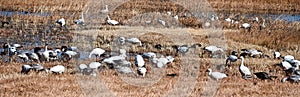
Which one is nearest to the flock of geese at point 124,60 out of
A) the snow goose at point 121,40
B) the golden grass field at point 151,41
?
the golden grass field at point 151,41

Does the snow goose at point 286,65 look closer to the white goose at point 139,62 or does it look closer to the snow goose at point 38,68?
the white goose at point 139,62

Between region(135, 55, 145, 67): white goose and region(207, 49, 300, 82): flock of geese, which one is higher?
region(135, 55, 145, 67): white goose

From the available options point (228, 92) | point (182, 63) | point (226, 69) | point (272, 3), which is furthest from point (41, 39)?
point (272, 3)

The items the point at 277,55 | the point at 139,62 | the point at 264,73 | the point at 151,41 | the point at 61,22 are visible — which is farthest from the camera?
the point at 61,22

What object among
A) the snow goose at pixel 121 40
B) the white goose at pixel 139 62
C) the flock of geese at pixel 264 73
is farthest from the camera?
the snow goose at pixel 121 40

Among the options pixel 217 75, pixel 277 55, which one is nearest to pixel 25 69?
pixel 217 75

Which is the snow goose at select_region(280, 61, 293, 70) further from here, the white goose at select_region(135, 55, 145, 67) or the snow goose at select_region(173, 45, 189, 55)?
the white goose at select_region(135, 55, 145, 67)

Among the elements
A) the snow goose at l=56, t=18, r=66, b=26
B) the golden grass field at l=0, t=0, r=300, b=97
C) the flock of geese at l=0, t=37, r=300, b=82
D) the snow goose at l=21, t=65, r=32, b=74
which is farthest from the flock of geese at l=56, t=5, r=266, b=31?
the snow goose at l=21, t=65, r=32, b=74

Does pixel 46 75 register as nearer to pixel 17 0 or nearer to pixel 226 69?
pixel 226 69

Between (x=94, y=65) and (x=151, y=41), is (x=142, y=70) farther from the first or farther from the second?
(x=151, y=41)
